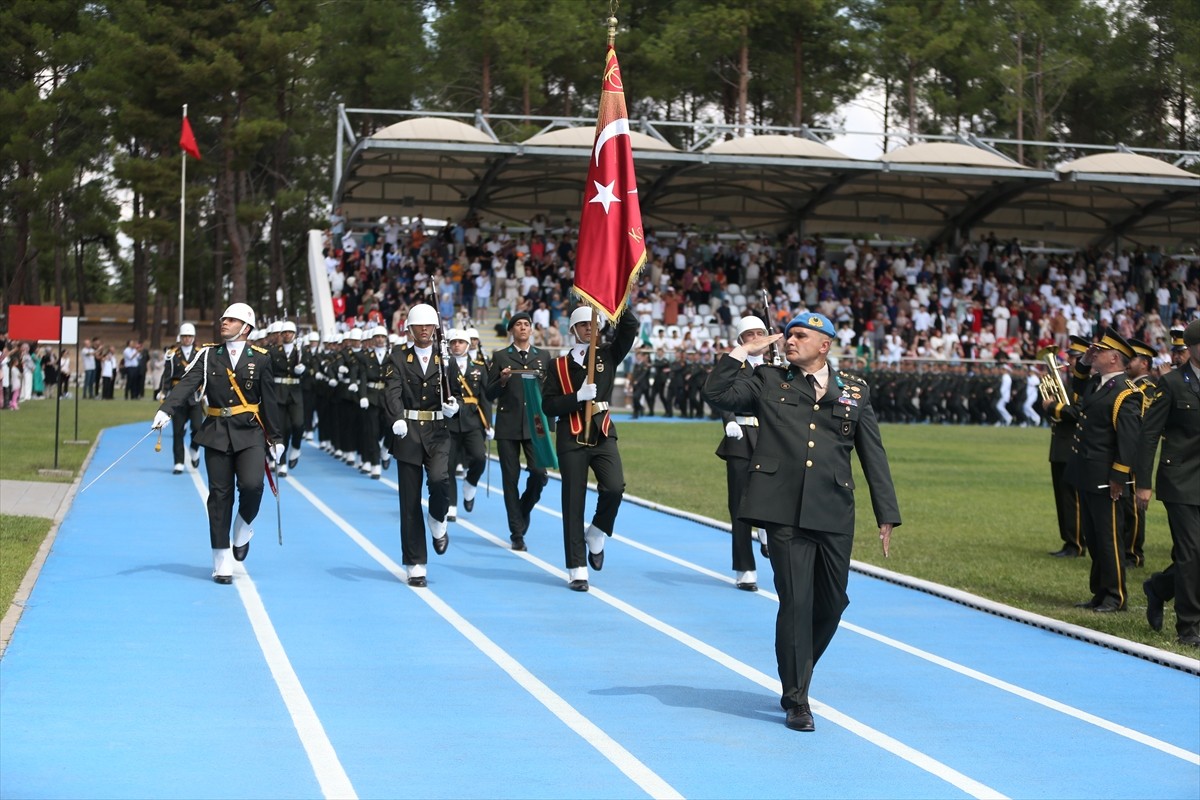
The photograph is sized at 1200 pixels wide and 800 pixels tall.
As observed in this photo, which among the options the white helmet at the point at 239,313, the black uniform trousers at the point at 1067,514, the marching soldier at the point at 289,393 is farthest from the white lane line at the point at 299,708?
the marching soldier at the point at 289,393

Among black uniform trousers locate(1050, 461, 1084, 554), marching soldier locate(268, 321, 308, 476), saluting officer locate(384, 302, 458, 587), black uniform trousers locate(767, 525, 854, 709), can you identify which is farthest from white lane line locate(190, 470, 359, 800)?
marching soldier locate(268, 321, 308, 476)

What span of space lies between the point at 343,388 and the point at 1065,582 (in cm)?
1323

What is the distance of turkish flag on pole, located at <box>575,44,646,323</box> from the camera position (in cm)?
1146

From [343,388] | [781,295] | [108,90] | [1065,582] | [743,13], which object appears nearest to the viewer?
[1065,582]

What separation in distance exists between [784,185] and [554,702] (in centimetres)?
4331

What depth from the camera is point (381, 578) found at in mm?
12164

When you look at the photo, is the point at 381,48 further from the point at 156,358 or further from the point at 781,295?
the point at 781,295

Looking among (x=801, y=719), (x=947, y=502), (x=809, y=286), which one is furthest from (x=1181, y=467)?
(x=809, y=286)

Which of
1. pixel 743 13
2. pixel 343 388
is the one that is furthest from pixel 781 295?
pixel 343 388

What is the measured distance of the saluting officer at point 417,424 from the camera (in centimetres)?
1177

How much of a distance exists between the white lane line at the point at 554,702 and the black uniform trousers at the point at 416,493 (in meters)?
0.32

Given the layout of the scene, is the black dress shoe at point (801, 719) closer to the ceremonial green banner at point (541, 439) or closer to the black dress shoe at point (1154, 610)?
the black dress shoe at point (1154, 610)

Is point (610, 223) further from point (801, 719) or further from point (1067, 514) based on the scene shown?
point (1067, 514)

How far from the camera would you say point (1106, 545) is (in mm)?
10977
